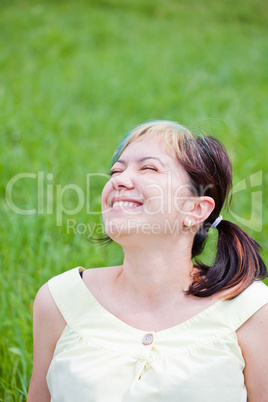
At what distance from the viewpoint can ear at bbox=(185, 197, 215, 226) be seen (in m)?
1.71

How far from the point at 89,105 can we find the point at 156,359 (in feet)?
12.9

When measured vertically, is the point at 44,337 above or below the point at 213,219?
below

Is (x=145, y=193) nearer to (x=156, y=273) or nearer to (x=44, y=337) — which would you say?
(x=156, y=273)

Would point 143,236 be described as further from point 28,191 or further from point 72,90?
point 72,90

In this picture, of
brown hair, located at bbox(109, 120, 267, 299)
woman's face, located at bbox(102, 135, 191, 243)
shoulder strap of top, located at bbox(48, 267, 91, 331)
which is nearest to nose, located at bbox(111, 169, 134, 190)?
woman's face, located at bbox(102, 135, 191, 243)

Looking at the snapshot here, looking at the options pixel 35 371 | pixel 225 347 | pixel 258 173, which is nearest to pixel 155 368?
pixel 225 347

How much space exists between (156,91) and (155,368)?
14.5 ft

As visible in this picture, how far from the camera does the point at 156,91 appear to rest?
18.2 feet

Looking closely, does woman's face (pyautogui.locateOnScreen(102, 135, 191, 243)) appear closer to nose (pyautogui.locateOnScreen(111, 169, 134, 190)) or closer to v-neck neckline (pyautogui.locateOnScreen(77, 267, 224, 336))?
nose (pyautogui.locateOnScreen(111, 169, 134, 190))

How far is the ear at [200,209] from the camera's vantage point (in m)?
1.71

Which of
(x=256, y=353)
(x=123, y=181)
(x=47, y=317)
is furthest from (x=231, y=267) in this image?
(x=47, y=317)

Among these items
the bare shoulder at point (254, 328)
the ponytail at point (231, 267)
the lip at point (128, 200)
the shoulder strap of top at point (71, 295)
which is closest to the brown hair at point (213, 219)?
the ponytail at point (231, 267)

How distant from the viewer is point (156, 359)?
1.46 metres

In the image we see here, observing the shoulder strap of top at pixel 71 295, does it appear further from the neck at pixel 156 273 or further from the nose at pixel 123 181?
the nose at pixel 123 181
